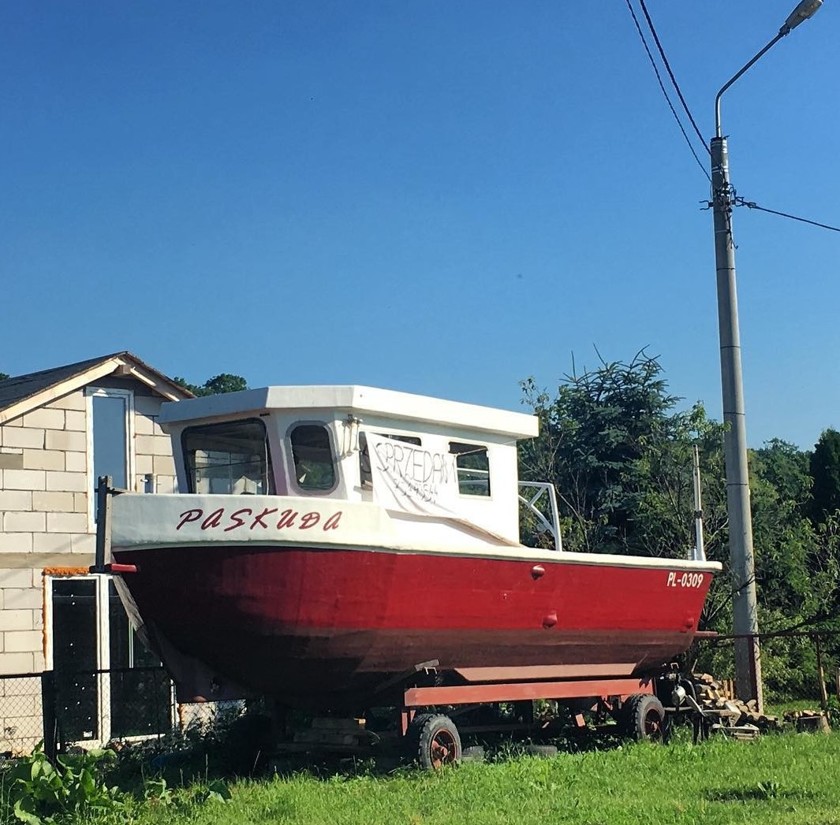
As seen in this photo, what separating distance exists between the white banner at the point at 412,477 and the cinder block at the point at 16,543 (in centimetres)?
622

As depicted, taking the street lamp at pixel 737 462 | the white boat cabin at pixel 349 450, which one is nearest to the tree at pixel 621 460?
the street lamp at pixel 737 462

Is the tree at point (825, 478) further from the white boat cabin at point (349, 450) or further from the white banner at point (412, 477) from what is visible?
the white banner at point (412, 477)

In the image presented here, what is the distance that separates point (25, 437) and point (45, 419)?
38cm

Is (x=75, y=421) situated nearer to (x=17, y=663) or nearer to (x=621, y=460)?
(x=17, y=663)

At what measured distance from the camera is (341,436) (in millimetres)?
11891

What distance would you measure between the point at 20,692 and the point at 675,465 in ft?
35.4

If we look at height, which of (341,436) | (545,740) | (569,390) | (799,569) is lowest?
(545,740)

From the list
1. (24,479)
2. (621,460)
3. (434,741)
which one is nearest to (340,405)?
(434,741)

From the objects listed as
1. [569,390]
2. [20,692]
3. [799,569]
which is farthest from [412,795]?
[569,390]

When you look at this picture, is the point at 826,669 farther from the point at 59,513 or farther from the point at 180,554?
the point at 180,554

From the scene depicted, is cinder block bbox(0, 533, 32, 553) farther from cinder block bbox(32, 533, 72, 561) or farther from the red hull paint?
the red hull paint

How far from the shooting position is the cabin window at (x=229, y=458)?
12203mm

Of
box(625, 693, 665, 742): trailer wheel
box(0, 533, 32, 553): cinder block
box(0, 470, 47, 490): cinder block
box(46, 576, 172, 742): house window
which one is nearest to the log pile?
box(625, 693, 665, 742): trailer wheel

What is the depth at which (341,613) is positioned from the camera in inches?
445
